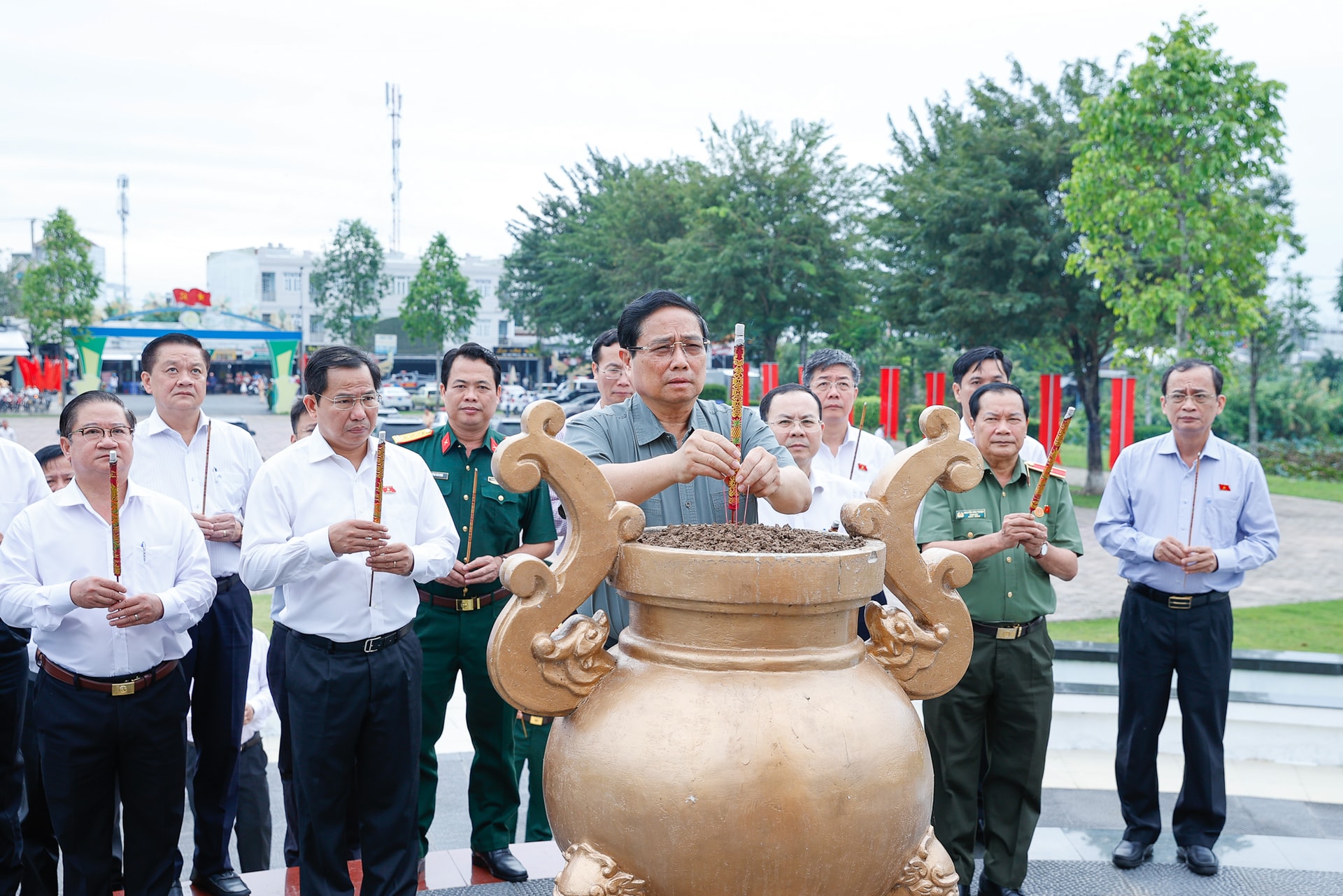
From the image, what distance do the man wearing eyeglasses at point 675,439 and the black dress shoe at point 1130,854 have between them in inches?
90.6

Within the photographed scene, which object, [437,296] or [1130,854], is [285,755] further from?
[437,296]

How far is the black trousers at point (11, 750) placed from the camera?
3.39 meters

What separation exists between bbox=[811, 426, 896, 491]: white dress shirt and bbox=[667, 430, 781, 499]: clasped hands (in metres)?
2.60

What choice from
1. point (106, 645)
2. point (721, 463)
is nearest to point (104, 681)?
point (106, 645)

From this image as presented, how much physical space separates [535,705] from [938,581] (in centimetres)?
80

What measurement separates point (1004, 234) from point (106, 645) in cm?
1360

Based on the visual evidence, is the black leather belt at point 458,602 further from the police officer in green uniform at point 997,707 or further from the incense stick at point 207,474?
the police officer in green uniform at point 997,707

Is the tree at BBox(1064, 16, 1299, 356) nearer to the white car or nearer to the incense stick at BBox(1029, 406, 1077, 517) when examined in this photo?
the incense stick at BBox(1029, 406, 1077, 517)

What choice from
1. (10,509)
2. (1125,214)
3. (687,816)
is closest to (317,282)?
(1125,214)

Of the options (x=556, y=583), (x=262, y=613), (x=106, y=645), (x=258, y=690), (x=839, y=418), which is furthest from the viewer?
(x=262, y=613)

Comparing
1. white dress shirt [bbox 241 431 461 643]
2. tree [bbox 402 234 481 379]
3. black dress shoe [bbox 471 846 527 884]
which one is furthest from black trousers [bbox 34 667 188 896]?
Answer: tree [bbox 402 234 481 379]

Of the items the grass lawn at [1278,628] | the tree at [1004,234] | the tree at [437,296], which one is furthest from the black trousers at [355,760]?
the tree at [437,296]

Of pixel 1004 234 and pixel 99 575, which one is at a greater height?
pixel 1004 234

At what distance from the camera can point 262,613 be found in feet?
27.0
